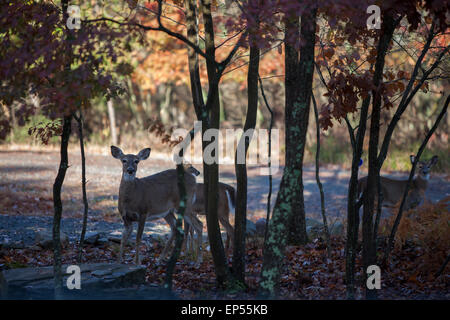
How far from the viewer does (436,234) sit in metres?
8.32

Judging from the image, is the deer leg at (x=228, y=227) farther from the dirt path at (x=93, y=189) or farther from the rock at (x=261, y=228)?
the dirt path at (x=93, y=189)

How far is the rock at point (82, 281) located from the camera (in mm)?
6191

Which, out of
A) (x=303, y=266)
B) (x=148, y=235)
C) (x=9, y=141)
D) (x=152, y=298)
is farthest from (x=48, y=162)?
(x=152, y=298)

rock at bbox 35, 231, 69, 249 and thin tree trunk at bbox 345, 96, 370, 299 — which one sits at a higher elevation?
thin tree trunk at bbox 345, 96, 370, 299

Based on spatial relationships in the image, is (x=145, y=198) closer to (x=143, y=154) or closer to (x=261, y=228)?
(x=143, y=154)

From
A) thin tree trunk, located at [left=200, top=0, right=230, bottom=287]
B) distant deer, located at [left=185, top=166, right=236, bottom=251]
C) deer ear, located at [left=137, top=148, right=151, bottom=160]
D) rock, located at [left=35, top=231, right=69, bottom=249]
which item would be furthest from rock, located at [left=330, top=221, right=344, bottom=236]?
rock, located at [left=35, top=231, right=69, bottom=249]

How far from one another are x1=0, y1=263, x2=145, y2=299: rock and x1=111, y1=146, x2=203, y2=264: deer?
1.50 metres

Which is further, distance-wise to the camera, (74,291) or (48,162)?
(48,162)

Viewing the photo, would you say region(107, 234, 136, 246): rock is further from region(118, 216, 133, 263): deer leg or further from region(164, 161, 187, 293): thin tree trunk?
region(164, 161, 187, 293): thin tree trunk

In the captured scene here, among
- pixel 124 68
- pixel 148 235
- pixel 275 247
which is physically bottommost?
pixel 148 235

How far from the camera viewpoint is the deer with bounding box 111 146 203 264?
8914 millimetres

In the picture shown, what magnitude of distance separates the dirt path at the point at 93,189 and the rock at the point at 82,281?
3.23 meters

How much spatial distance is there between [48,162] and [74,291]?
48.0 feet
